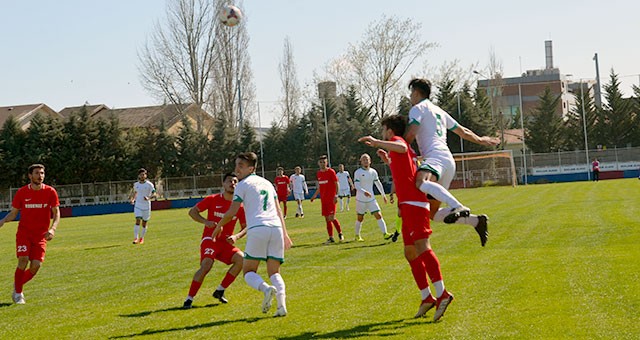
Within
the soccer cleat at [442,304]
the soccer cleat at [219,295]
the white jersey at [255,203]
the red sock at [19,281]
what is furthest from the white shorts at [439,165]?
the red sock at [19,281]

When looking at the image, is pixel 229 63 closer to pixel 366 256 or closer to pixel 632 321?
pixel 366 256

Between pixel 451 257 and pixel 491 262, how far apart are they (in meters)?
1.31

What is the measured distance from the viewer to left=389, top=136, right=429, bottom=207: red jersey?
27.2 ft

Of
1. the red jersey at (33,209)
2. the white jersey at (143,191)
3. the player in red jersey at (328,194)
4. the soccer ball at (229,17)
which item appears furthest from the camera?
the soccer ball at (229,17)

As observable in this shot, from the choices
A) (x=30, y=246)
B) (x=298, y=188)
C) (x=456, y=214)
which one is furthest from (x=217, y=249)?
(x=298, y=188)

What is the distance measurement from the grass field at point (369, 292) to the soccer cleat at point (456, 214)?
103 cm

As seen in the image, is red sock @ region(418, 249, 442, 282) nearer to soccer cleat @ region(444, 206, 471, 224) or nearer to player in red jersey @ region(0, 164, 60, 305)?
soccer cleat @ region(444, 206, 471, 224)

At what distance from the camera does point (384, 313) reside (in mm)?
9062

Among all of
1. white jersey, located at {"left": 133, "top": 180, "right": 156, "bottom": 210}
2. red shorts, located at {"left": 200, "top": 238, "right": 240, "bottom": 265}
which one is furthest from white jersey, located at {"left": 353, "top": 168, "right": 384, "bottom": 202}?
red shorts, located at {"left": 200, "top": 238, "right": 240, "bottom": 265}

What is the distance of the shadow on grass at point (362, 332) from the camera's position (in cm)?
780

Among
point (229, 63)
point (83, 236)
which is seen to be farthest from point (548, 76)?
point (83, 236)

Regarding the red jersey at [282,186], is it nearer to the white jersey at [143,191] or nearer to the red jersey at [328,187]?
the white jersey at [143,191]

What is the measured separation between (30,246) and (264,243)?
5297mm

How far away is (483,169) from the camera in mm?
62406
